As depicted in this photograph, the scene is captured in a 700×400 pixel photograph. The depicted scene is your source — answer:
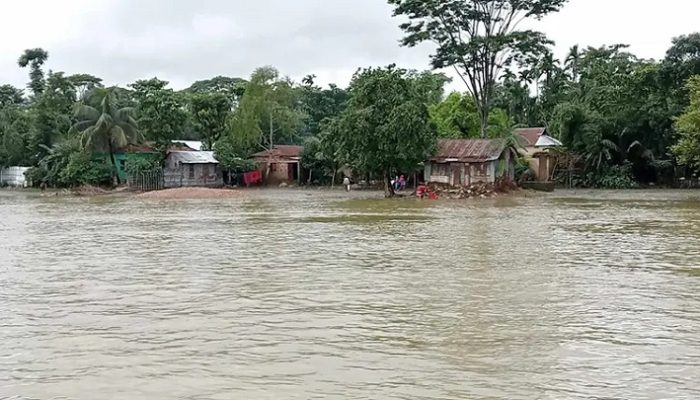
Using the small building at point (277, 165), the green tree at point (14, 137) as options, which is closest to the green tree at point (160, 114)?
the small building at point (277, 165)

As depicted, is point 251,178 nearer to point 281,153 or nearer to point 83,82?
point 281,153

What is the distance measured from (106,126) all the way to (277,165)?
37.5 feet

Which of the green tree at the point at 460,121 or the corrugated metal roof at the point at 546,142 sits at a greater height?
the green tree at the point at 460,121

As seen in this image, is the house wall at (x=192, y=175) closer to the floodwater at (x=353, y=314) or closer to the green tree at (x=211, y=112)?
the green tree at (x=211, y=112)

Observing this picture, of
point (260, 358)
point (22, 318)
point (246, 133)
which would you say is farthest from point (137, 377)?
point (246, 133)

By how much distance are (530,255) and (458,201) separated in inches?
741

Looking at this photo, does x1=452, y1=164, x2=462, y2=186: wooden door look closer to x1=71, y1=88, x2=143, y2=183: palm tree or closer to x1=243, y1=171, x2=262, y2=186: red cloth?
x1=243, y1=171, x2=262, y2=186: red cloth

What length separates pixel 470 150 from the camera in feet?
125

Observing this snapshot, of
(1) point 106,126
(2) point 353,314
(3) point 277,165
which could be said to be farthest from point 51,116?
(2) point 353,314

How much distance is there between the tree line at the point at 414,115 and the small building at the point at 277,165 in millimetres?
885

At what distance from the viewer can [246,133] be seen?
47.8 m

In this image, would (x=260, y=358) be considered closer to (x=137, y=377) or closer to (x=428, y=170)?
(x=137, y=377)

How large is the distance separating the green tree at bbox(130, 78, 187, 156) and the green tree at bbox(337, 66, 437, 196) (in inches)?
478

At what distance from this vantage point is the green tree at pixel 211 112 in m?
48.6
